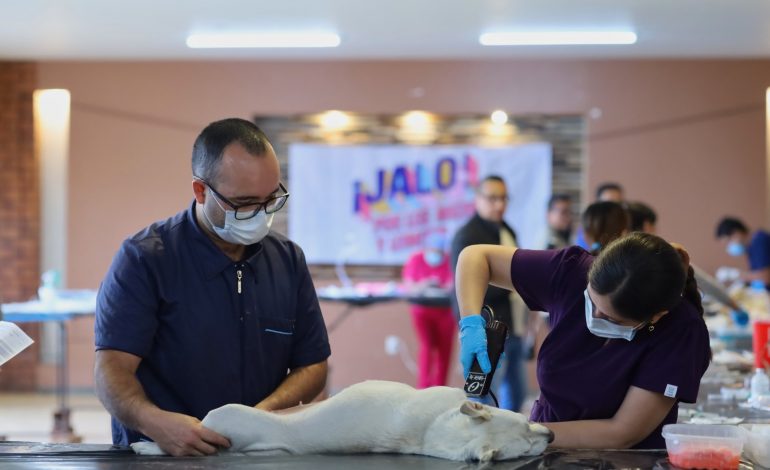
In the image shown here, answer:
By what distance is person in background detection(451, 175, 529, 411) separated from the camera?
4938mm

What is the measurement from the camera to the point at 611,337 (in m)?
2.01

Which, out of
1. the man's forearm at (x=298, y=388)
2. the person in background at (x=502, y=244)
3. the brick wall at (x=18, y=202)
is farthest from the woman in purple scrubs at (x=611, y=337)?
the brick wall at (x=18, y=202)

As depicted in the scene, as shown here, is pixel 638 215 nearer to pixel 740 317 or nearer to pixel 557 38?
pixel 740 317

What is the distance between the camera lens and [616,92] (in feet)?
23.2

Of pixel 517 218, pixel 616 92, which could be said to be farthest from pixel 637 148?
pixel 517 218

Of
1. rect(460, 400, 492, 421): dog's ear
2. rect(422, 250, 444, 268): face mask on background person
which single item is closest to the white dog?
rect(460, 400, 492, 421): dog's ear

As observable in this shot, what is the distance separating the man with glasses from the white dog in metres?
0.30

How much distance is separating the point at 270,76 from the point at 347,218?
1209 mm

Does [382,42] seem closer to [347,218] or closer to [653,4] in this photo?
[347,218]

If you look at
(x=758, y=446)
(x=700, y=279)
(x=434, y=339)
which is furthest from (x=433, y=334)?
(x=758, y=446)

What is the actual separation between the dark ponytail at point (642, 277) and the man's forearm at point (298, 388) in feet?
2.44

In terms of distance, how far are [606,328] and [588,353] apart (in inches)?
3.8

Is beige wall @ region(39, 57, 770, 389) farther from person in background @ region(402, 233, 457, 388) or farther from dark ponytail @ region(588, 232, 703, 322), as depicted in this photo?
dark ponytail @ region(588, 232, 703, 322)

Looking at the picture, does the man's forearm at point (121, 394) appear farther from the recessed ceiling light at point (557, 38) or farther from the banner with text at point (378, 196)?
the banner with text at point (378, 196)
